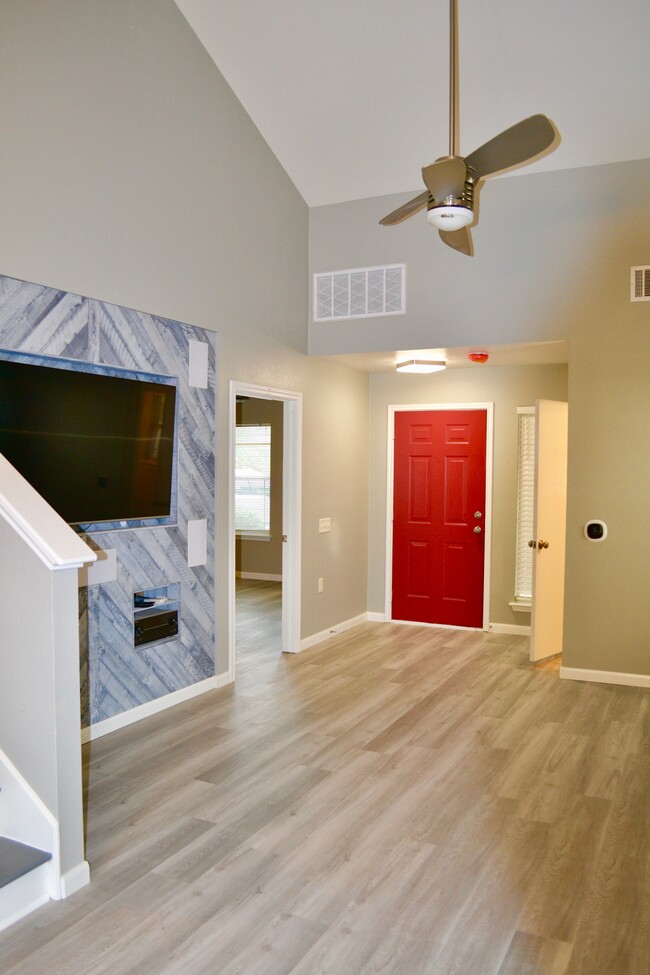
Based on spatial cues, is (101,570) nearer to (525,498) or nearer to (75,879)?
(75,879)

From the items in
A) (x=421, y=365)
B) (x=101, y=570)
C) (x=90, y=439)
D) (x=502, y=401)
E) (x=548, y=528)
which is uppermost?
(x=421, y=365)

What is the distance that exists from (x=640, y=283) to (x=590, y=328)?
1.36 feet

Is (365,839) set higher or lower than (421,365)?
lower

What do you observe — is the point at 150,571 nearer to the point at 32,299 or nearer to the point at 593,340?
Result: the point at 32,299

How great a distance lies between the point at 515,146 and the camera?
2.87 m

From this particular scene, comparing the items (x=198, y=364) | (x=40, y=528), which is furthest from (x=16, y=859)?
(x=198, y=364)

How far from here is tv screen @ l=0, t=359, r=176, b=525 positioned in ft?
11.5

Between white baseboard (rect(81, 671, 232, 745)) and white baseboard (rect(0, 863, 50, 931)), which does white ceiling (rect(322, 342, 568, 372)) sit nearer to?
white baseboard (rect(81, 671, 232, 745))

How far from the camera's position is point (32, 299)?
3.56m

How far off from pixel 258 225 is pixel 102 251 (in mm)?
1680

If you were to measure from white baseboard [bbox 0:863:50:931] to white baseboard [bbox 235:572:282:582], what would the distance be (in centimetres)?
677

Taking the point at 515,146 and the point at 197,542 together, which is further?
the point at 197,542

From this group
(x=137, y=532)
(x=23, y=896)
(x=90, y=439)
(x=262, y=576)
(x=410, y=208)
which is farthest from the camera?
(x=262, y=576)

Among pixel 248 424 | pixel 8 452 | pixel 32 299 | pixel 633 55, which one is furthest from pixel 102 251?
pixel 248 424
